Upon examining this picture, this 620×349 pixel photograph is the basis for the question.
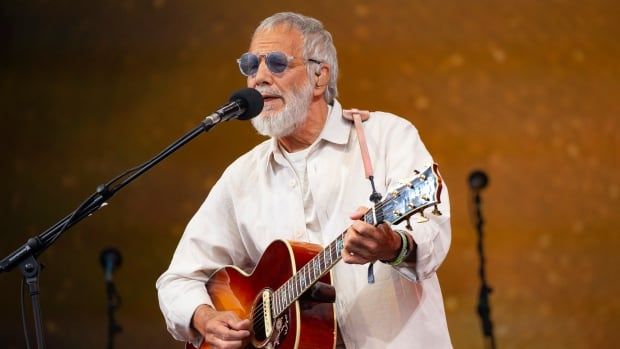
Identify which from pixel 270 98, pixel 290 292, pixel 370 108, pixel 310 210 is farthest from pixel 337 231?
pixel 370 108

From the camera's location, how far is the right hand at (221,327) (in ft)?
11.3

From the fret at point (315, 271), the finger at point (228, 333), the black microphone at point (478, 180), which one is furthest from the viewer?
the black microphone at point (478, 180)

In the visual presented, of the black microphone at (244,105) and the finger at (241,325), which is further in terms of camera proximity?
the finger at (241,325)

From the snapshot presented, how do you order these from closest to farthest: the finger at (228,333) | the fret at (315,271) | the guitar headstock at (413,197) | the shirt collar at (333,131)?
1. the guitar headstock at (413,197)
2. the fret at (315,271)
3. the finger at (228,333)
4. the shirt collar at (333,131)

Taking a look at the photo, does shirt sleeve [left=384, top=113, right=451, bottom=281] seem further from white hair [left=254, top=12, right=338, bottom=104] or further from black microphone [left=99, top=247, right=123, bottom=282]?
black microphone [left=99, top=247, right=123, bottom=282]

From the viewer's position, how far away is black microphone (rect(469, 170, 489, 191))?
5.66 m

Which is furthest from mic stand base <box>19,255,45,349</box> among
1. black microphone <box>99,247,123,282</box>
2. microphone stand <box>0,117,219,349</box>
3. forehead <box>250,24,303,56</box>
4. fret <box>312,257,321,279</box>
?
black microphone <box>99,247,123,282</box>

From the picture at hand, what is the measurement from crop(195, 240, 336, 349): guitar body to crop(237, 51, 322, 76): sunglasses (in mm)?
696

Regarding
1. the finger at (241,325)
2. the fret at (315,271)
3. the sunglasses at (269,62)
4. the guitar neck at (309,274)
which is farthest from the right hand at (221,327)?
the sunglasses at (269,62)

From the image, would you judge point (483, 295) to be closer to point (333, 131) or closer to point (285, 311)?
point (333, 131)

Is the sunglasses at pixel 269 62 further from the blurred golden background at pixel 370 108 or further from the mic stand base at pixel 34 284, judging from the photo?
the blurred golden background at pixel 370 108

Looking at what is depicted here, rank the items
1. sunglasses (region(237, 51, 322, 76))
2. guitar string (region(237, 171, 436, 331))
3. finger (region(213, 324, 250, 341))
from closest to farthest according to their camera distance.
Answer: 1. guitar string (region(237, 171, 436, 331))
2. finger (region(213, 324, 250, 341))
3. sunglasses (region(237, 51, 322, 76))

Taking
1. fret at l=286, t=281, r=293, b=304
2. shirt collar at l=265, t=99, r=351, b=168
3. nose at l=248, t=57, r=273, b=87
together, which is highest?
nose at l=248, t=57, r=273, b=87

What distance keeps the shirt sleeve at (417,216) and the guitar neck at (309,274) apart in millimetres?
194
